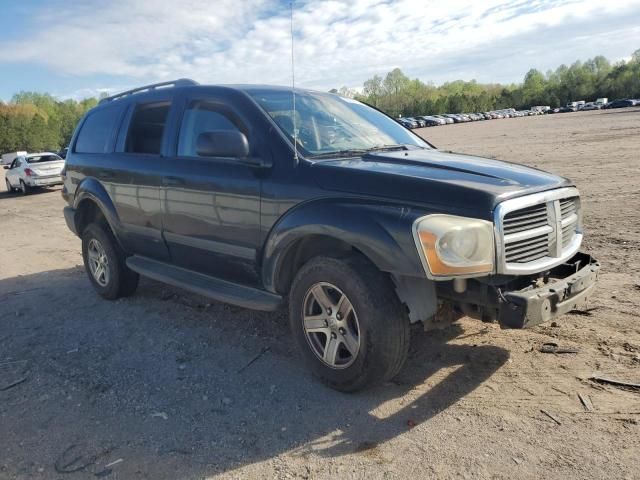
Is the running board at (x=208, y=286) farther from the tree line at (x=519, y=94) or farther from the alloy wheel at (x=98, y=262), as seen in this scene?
the tree line at (x=519, y=94)

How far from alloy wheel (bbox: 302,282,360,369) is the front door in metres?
0.65

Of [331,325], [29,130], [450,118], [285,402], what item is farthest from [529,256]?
[29,130]

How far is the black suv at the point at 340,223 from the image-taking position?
306cm

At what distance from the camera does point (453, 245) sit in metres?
2.95

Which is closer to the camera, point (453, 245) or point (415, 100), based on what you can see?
point (453, 245)

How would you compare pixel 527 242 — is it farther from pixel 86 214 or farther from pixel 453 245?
pixel 86 214

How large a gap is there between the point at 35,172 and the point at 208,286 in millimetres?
17562

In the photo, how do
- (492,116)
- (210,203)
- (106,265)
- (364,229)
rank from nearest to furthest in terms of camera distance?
(364,229)
(210,203)
(106,265)
(492,116)

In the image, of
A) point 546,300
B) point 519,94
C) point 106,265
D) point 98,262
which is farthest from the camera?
point 519,94

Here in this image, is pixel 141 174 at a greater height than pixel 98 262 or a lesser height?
greater

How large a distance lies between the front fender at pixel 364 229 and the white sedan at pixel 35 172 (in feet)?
57.4

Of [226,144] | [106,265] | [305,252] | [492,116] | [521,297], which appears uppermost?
[492,116]

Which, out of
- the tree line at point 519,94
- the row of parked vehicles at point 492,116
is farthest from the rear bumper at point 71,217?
the tree line at point 519,94

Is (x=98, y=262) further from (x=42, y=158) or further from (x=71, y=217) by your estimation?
(x=42, y=158)
